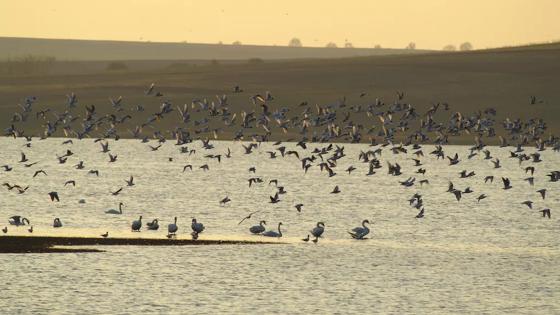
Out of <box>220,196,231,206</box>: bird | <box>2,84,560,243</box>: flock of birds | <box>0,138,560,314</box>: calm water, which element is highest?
<box>2,84,560,243</box>: flock of birds

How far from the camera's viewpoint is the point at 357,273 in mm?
33594

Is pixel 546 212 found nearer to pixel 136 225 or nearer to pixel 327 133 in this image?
pixel 136 225

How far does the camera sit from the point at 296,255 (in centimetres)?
3666

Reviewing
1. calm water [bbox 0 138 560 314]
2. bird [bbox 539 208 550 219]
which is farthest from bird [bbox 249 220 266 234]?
bird [bbox 539 208 550 219]

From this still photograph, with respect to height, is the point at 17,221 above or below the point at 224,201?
below

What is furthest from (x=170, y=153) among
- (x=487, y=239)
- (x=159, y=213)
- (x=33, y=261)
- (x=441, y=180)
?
(x=33, y=261)

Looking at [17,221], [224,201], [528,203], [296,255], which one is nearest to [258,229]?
[296,255]

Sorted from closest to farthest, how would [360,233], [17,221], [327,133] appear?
[17,221] → [360,233] → [327,133]

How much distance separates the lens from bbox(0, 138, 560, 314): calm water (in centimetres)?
2962

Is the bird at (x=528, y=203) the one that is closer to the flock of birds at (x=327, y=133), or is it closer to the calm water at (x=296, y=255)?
the calm water at (x=296, y=255)

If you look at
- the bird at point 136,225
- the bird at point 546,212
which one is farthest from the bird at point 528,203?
the bird at point 136,225

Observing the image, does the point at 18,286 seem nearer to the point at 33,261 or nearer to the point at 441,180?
the point at 33,261

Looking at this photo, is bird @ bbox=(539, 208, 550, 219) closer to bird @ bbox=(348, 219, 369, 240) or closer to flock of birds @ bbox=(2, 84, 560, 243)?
flock of birds @ bbox=(2, 84, 560, 243)

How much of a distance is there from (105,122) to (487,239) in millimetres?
74330
